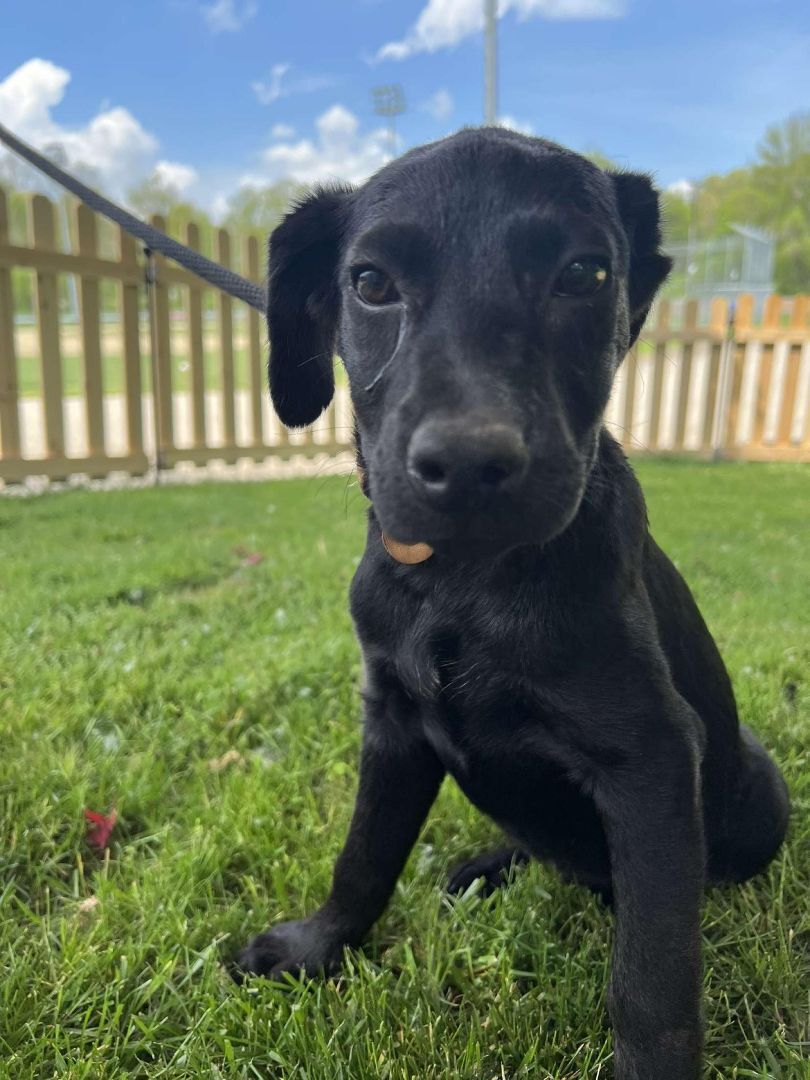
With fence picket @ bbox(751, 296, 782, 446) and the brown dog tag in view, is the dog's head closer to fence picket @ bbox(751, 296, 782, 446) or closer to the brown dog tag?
the brown dog tag

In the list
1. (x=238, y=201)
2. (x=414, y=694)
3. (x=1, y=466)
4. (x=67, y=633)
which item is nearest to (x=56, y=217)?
(x=1, y=466)

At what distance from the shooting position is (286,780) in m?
2.46

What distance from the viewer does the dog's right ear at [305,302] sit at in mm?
1832

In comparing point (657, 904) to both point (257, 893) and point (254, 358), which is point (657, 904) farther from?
point (254, 358)

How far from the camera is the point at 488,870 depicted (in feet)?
6.97

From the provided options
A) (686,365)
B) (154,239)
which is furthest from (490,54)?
(154,239)

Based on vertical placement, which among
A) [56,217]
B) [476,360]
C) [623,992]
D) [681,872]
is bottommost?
[623,992]

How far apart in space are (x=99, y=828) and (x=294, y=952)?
0.75 meters

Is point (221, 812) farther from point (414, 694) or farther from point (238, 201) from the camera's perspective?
point (238, 201)

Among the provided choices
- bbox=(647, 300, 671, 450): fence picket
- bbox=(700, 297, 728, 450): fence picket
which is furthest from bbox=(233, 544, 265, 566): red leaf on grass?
bbox=(700, 297, 728, 450): fence picket

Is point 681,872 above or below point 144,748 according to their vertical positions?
above

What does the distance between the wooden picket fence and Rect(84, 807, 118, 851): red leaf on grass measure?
8.99ft

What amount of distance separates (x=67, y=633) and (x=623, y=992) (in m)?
2.94

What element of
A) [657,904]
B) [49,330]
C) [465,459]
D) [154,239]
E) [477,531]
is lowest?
[657,904]
